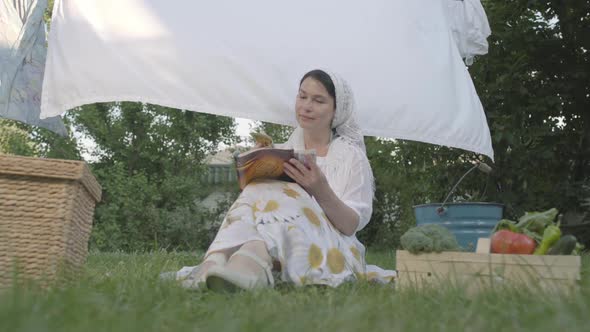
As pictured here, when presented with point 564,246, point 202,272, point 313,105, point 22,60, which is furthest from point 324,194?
point 22,60

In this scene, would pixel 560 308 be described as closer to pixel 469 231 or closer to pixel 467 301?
pixel 467 301

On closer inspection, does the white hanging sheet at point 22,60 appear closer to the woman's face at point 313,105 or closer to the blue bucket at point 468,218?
the woman's face at point 313,105

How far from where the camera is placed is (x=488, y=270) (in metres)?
1.70

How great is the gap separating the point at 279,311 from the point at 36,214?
80cm

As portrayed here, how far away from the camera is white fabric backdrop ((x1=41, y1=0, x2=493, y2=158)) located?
274 centimetres

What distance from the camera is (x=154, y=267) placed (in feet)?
8.19

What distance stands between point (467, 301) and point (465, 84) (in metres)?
1.89

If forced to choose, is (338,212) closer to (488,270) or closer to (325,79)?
(325,79)

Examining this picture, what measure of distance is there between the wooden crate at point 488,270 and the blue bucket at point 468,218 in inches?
64.6

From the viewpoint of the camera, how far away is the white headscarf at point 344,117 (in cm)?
238

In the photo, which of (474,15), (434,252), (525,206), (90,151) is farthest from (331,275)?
(90,151)

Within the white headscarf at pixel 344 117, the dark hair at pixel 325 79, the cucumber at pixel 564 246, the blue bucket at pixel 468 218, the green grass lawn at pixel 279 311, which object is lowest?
the blue bucket at pixel 468 218

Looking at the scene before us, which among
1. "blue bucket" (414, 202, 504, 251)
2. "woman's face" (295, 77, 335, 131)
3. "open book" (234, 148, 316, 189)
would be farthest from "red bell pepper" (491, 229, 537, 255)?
"blue bucket" (414, 202, 504, 251)

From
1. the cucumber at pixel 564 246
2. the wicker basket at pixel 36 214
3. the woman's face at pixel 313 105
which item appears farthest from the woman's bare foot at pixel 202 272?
the cucumber at pixel 564 246
